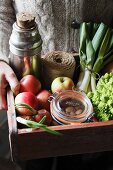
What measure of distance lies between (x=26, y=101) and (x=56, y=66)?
0.15 meters

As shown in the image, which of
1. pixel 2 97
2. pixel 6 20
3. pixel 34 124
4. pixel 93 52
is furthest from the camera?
pixel 6 20

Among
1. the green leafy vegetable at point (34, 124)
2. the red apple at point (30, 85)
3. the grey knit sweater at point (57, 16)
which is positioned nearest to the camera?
the green leafy vegetable at point (34, 124)

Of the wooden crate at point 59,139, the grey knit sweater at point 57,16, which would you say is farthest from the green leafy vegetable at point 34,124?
the grey knit sweater at point 57,16

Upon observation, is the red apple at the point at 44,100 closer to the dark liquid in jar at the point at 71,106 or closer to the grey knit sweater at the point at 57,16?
the dark liquid in jar at the point at 71,106

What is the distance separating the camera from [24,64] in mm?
794

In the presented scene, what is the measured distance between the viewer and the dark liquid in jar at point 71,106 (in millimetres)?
718

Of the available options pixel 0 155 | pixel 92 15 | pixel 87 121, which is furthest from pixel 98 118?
pixel 0 155

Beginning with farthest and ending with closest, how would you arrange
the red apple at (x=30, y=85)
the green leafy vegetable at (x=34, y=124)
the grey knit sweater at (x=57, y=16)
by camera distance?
the grey knit sweater at (x=57, y=16) < the red apple at (x=30, y=85) < the green leafy vegetable at (x=34, y=124)

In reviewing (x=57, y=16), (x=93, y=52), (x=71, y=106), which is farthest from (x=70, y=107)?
(x=57, y=16)

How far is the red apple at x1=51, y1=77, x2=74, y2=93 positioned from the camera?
2.56 feet

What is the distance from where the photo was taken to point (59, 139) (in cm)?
68

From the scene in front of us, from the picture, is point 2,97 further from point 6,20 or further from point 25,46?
point 6,20

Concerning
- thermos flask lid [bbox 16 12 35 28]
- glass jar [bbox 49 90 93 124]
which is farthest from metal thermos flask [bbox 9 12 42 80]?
glass jar [bbox 49 90 93 124]

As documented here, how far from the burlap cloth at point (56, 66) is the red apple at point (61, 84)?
0.9 inches
